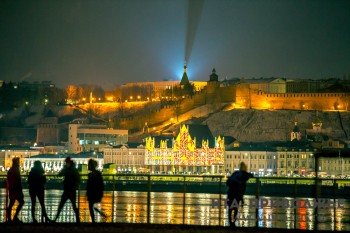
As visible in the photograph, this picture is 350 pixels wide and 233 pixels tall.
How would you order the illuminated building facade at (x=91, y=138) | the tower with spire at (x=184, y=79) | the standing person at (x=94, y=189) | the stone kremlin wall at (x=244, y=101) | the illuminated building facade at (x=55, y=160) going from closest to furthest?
the standing person at (x=94, y=189) → the illuminated building facade at (x=55, y=160) → the illuminated building facade at (x=91, y=138) → the stone kremlin wall at (x=244, y=101) → the tower with spire at (x=184, y=79)

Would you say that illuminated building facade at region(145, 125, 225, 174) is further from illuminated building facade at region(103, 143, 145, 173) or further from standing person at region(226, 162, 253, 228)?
standing person at region(226, 162, 253, 228)

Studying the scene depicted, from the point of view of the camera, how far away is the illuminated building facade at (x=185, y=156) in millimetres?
85312

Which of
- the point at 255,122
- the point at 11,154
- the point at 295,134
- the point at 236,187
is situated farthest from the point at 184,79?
the point at 236,187

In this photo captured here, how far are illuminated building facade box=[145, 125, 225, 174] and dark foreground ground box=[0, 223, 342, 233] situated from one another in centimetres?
6478

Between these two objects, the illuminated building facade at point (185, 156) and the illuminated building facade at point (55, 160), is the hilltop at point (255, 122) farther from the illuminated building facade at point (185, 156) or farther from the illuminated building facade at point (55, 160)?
the illuminated building facade at point (55, 160)

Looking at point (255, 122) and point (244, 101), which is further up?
point (244, 101)

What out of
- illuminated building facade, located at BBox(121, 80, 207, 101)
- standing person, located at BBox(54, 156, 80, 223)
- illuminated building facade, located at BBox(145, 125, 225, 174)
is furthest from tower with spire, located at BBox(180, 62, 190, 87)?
standing person, located at BBox(54, 156, 80, 223)

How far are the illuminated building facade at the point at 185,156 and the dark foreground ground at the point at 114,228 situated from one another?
64781mm

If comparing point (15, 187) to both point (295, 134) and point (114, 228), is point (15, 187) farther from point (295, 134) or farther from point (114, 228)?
point (295, 134)

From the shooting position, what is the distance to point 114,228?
61.0 ft

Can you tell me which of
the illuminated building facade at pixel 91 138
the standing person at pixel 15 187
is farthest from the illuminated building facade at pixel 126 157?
the standing person at pixel 15 187

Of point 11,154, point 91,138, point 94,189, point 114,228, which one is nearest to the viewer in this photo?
point 114,228

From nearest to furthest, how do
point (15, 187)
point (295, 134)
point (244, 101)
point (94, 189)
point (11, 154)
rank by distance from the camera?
point (94, 189) → point (15, 187) → point (11, 154) → point (295, 134) → point (244, 101)

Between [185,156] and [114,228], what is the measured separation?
223ft
